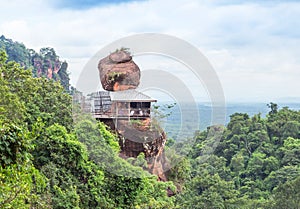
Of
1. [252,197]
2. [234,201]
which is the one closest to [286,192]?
[234,201]

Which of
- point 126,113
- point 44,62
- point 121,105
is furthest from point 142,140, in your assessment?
point 44,62

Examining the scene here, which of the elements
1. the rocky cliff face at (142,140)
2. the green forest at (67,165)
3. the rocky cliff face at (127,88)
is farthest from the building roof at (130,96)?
the green forest at (67,165)

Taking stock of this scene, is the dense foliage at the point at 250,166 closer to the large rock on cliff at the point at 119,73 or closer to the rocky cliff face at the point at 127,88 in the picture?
the rocky cliff face at the point at 127,88

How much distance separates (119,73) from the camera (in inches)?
543

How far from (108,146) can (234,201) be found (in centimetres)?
1179

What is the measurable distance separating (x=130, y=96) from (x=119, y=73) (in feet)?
2.44

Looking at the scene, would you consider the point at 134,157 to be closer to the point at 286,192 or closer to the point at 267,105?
the point at 286,192

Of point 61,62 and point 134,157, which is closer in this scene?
point 134,157

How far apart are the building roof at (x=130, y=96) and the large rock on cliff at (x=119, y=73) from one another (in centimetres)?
25

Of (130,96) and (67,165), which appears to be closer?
(67,165)

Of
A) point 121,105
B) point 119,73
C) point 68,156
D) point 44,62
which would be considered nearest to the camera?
point 68,156

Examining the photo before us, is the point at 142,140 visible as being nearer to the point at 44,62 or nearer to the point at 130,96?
the point at 130,96

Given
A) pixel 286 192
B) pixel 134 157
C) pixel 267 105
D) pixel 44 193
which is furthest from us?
pixel 267 105

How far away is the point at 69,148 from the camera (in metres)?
10.8
